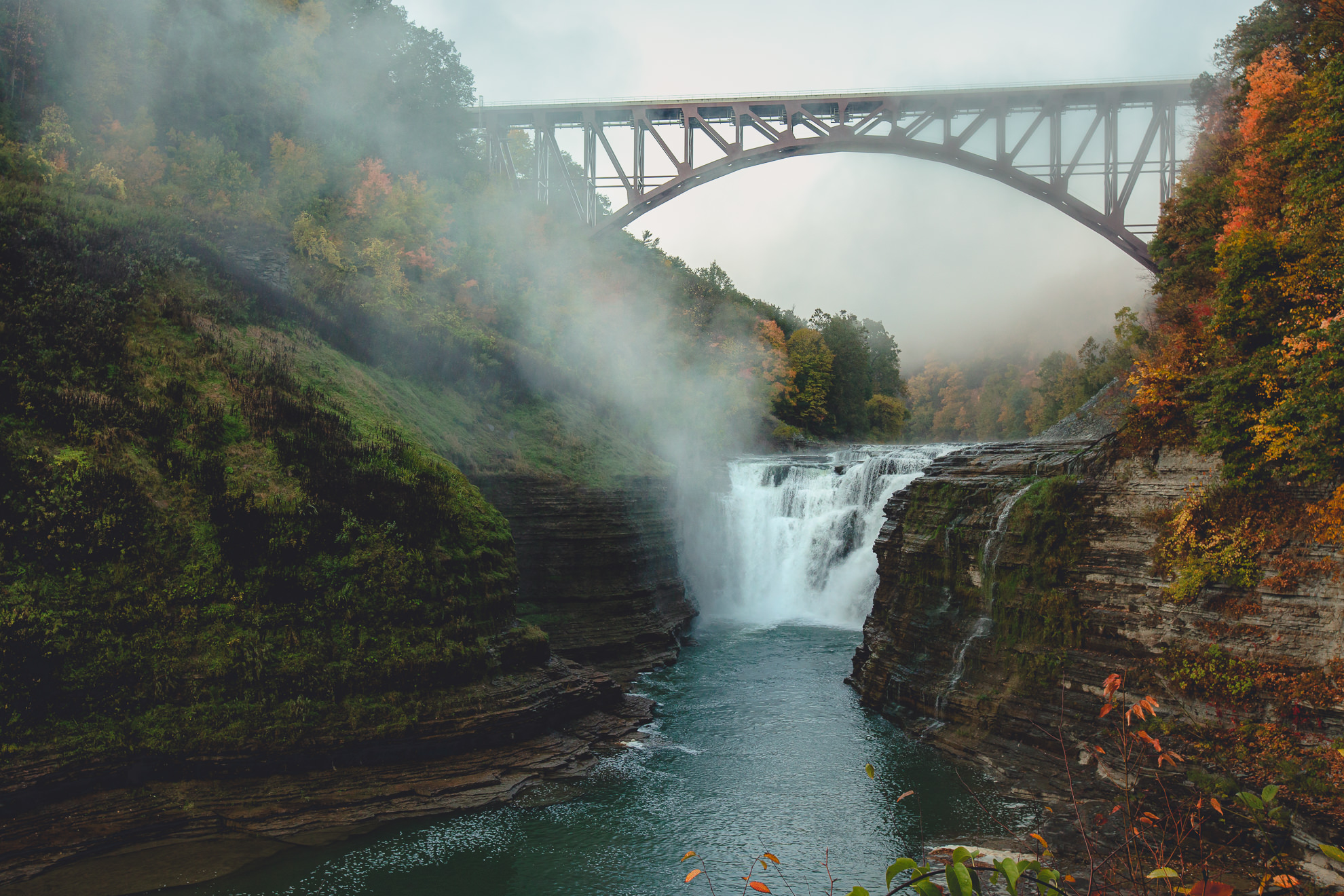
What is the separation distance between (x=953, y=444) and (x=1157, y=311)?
33.6ft

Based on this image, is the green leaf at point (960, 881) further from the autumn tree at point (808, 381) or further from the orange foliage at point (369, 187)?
the autumn tree at point (808, 381)

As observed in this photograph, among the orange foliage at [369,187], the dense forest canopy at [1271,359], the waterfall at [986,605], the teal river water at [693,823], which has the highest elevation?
the orange foliage at [369,187]

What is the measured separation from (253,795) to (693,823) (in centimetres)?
652

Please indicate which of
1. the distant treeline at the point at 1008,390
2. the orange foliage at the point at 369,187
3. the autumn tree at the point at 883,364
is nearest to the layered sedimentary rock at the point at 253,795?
the orange foliage at the point at 369,187

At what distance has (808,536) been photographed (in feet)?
92.4

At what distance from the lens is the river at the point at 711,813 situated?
10.9 metres

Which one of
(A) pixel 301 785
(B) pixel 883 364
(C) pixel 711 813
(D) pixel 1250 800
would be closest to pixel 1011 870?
(D) pixel 1250 800

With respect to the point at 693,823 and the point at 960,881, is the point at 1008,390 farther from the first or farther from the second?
the point at 960,881

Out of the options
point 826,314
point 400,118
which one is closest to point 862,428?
point 826,314

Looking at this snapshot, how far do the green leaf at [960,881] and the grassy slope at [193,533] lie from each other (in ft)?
38.6

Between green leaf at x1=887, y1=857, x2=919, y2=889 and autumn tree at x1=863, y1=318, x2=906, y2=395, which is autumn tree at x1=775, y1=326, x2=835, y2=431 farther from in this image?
green leaf at x1=887, y1=857, x2=919, y2=889

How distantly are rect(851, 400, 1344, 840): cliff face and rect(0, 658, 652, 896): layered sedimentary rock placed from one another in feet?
23.4

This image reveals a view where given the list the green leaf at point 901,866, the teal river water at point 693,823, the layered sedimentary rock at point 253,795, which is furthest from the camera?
the teal river water at point 693,823

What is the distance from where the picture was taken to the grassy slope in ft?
37.7
